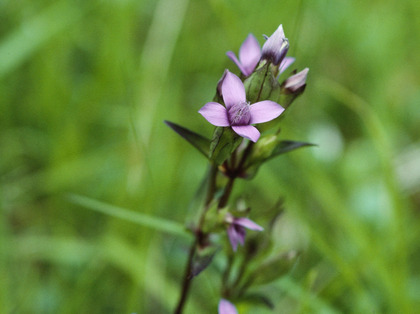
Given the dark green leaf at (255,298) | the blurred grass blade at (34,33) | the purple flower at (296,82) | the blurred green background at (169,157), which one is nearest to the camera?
the purple flower at (296,82)

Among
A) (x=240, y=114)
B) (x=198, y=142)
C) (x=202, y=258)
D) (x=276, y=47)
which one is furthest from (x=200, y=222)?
(x=276, y=47)

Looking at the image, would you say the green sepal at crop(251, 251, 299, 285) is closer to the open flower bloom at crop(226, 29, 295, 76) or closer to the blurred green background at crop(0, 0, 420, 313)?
the blurred green background at crop(0, 0, 420, 313)

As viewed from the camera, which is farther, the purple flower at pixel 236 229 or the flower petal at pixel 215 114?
the purple flower at pixel 236 229

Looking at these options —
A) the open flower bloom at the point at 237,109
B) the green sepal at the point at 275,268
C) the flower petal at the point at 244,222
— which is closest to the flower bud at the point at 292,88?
the open flower bloom at the point at 237,109

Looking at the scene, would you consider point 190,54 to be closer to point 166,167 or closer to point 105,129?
point 105,129

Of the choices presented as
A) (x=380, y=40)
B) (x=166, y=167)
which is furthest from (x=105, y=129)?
(x=380, y=40)

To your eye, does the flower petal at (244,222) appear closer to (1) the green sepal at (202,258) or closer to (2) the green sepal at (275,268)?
(1) the green sepal at (202,258)

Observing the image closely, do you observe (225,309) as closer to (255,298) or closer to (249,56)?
(255,298)

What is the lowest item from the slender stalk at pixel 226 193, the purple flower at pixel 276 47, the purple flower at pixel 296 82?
the slender stalk at pixel 226 193
